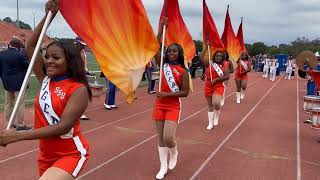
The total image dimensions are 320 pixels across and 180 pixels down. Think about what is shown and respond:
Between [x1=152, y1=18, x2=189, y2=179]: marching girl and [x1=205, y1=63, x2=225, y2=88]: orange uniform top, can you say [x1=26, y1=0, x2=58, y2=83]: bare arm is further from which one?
[x1=205, y1=63, x2=225, y2=88]: orange uniform top

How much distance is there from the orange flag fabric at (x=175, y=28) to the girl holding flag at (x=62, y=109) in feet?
13.7

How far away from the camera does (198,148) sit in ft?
27.3

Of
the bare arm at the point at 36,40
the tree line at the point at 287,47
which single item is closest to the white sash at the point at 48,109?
the bare arm at the point at 36,40

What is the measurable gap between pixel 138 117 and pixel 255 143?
3.80m

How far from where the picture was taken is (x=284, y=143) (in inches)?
363

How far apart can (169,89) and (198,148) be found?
2222 mm

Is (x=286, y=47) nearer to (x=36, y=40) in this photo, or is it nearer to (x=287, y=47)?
(x=287, y=47)

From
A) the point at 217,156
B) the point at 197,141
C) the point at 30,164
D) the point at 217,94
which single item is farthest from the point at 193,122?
the point at 30,164

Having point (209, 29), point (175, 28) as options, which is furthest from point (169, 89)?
point (209, 29)

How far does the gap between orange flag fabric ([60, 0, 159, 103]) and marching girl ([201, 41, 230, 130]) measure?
5136 mm

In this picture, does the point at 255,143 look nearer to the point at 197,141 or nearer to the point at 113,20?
the point at 197,141

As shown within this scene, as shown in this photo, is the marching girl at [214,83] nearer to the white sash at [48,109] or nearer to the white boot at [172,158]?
the white boot at [172,158]

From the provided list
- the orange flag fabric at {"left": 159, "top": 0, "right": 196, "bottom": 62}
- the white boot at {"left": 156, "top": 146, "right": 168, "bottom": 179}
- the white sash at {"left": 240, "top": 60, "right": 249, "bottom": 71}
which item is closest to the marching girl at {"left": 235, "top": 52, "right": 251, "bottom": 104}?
the white sash at {"left": 240, "top": 60, "right": 249, "bottom": 71}

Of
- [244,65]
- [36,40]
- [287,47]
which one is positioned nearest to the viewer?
[36,40]
